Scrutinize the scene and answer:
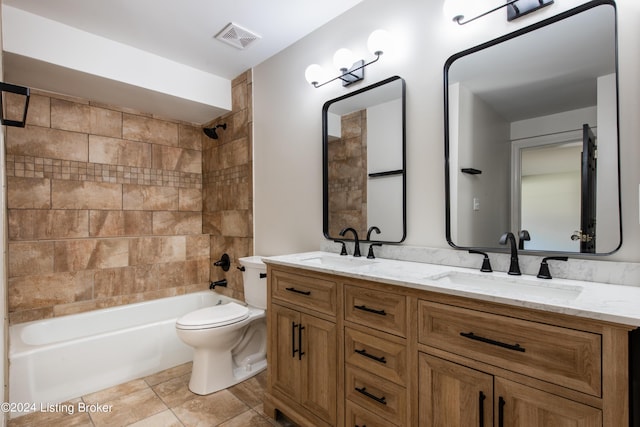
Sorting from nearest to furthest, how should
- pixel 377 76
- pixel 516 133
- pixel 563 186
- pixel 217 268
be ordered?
pixel 563 186 < pixel 516 133 < pixel 377 76 < pixel 217 268

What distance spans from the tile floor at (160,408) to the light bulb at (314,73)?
7.26 feet

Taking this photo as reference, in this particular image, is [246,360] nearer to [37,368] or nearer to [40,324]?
[37,368]

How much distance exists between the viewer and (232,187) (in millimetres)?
3146

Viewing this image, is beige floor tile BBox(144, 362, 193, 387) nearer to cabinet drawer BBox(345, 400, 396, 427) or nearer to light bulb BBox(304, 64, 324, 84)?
cabinet drawer BBox(345, 400, 396, 427)

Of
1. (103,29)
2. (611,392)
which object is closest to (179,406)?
(611,392)

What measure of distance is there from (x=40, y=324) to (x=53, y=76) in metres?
1.87

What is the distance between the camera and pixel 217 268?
133 inches

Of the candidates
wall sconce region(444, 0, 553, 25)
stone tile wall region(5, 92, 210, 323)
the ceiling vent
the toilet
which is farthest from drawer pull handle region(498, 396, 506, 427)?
stone tile wall region(5, 92, 210, 323)

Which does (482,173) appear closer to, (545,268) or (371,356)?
(545,268)

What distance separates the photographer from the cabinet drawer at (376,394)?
1.28 meters

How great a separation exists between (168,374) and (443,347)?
2259 mm

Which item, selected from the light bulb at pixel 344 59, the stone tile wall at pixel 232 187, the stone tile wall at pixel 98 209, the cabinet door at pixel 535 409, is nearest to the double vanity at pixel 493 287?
the cabinet door at pixel 535 409

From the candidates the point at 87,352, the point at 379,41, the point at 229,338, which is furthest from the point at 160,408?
the point at 379,41

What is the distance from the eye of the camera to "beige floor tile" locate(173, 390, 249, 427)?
1.93 m
